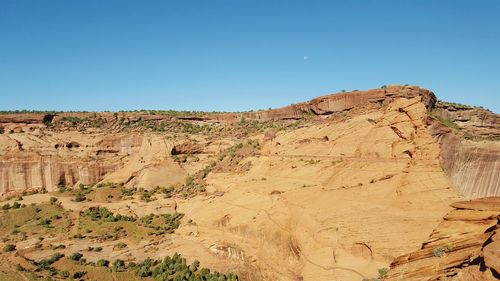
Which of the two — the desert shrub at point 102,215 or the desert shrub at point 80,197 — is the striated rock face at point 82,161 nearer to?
the desert shrub at point 80,197

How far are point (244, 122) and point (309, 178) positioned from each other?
21748 mm

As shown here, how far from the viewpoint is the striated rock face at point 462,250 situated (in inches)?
330

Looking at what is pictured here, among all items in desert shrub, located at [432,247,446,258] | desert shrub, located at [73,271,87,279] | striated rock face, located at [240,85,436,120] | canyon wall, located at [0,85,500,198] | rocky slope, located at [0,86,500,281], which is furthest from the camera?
striated rock face, located at [240,85,436,120]

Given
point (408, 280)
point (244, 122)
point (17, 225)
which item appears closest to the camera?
point (408, 280)

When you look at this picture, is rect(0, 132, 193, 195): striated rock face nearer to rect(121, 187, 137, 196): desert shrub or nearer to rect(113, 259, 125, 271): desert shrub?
rect(121, 187, 137, 196): desert shrub

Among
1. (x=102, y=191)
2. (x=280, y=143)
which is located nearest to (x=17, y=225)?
(x=102, y=191)

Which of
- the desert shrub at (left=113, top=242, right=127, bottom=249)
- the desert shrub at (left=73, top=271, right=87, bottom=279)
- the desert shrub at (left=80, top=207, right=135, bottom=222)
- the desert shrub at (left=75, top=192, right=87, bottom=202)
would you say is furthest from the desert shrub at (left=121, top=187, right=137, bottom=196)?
the desert shrub at (left=73, top=271, right=87, bottom=279)

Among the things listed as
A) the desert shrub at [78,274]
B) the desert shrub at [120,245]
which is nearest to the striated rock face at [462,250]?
the desert shrub at [78,274]

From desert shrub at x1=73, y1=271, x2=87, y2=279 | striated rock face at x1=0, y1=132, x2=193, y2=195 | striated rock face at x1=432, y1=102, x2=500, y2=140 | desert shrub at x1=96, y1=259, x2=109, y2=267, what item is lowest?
desert shrub at x1=73, y1=271, x2=87, y2=279

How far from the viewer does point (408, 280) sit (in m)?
10.3

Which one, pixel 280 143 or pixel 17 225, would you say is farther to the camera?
pixel 280 143

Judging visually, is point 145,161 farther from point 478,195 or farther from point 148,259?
point 478,195

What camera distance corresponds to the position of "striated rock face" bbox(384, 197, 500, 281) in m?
8.38

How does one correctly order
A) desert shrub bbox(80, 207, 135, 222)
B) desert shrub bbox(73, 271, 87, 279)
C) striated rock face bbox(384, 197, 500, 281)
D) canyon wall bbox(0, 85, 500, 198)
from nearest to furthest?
striated rock face bbox(384, 197, 500, 281), desert shrub bbox(73, 271, 87, 279), canyon wall bbox(0, 85, 500, 198), desert shrub bbox(80, 207, 135, 222)
